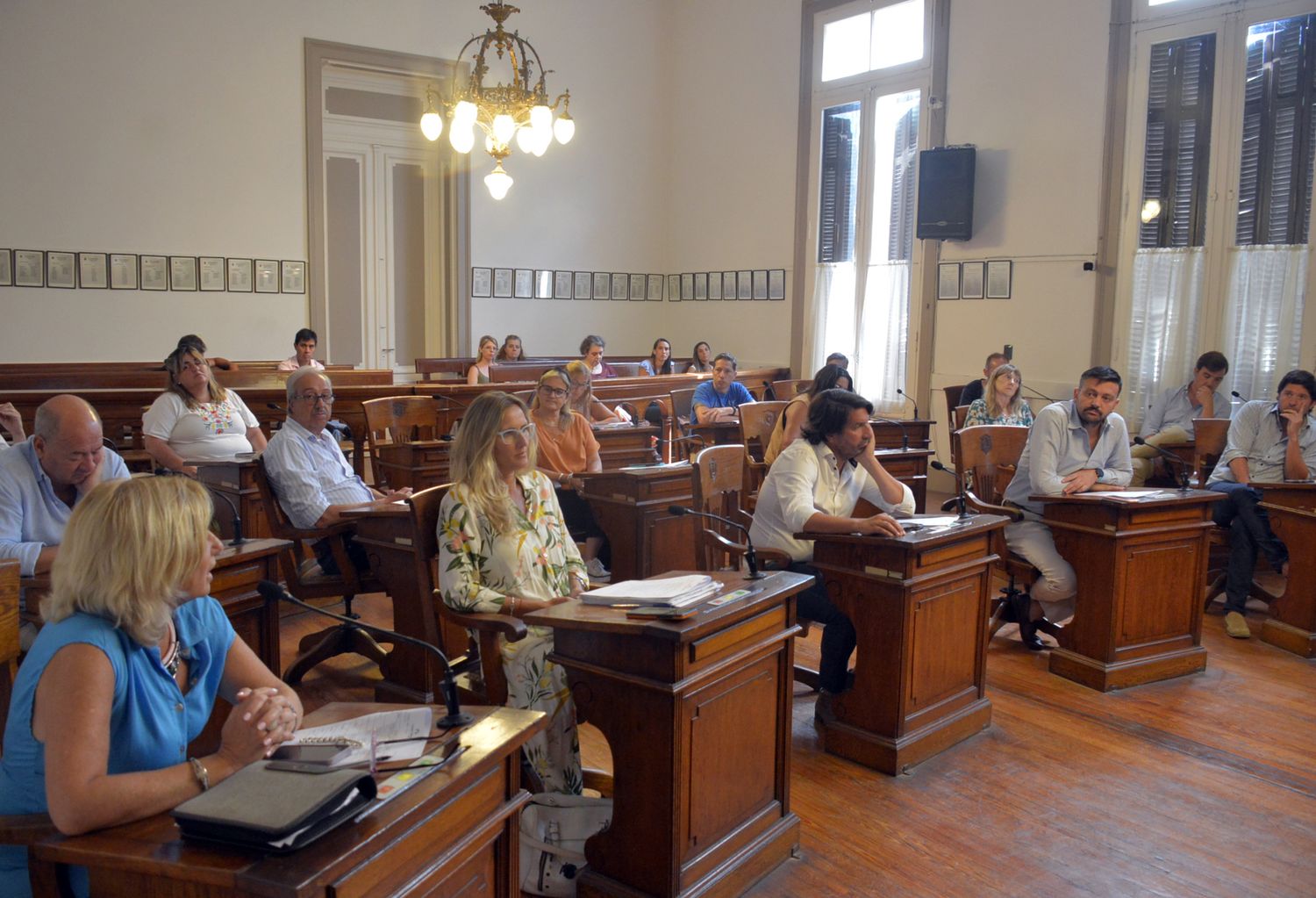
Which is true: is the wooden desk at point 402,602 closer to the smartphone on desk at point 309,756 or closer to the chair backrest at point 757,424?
the smartphone on desk at point 309,756

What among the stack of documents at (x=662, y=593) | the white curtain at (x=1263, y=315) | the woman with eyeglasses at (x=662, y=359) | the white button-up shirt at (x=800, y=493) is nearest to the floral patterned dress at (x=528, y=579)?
the stack of documents at (x=662, y=593)

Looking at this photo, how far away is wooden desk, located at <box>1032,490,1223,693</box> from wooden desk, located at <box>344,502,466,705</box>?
8.55 feet

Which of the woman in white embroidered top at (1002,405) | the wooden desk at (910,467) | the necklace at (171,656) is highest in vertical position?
the woman in white embroidered top at (1002,405)

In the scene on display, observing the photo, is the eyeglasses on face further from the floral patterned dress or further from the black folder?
the black folder

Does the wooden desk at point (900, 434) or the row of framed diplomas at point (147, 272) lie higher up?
the row of framed diplomas at point (147, 272)

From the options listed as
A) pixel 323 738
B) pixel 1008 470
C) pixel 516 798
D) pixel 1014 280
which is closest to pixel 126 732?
pixel 323 738

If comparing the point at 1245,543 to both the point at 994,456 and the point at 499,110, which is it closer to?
the point at 994,456

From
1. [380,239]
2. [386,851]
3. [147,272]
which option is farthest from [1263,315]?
[147,272]

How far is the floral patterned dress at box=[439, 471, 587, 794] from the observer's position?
2.69 meters

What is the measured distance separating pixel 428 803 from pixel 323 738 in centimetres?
25

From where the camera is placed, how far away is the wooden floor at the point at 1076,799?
9.10 feet

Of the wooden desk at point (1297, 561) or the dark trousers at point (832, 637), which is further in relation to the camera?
Answer: the wooden desk at point (1297, 561)

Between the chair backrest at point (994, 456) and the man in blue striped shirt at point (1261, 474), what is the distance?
1137mm

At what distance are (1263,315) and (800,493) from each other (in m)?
5.51
